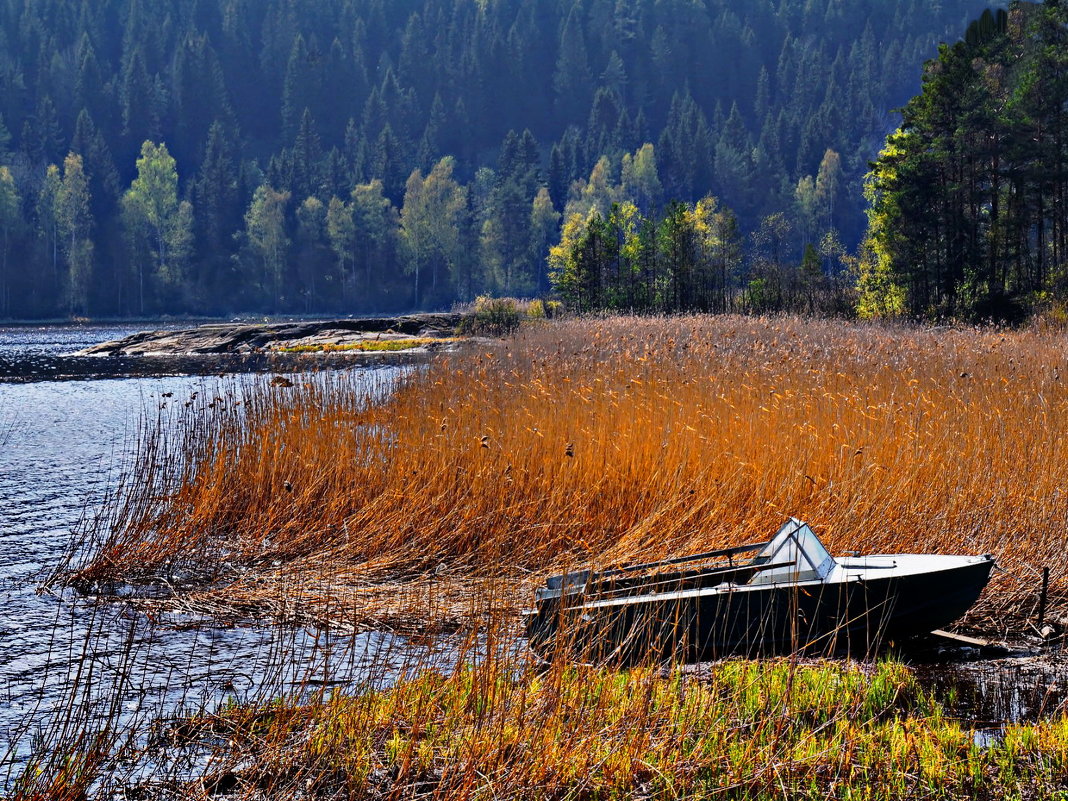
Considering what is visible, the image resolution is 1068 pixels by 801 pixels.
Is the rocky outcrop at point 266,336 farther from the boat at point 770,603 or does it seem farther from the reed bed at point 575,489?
the boat at point 770,603

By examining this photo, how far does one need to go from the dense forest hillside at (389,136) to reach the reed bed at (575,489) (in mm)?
74943

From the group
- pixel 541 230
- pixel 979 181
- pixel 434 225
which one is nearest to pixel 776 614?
pixel 979 181

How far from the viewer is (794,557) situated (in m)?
8.06

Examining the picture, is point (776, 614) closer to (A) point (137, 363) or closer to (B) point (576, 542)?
(B) point (576, 542)

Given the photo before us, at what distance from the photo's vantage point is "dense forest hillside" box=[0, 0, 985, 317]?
365 ft

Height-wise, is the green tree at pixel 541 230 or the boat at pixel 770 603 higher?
the green tree at pixel 541 230

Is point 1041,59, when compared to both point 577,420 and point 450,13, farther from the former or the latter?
point 450,13

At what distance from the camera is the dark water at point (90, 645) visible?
22.3 ft

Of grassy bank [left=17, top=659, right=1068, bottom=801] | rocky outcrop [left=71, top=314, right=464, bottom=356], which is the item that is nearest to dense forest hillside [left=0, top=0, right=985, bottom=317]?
rocky outcrop [left=71, top=314, right=464, bottom=356]

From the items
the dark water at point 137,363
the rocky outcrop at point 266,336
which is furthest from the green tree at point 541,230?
the dark water at point 137,363

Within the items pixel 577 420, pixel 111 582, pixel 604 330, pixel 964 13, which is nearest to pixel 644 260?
pixel 604 330

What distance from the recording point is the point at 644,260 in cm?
5800

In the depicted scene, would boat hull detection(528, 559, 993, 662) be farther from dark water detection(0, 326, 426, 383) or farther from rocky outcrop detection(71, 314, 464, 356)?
rocky outcrop detection(71, 314, 464, 356)

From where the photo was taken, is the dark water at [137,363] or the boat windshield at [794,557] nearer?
the boat windshield at [794,557]
